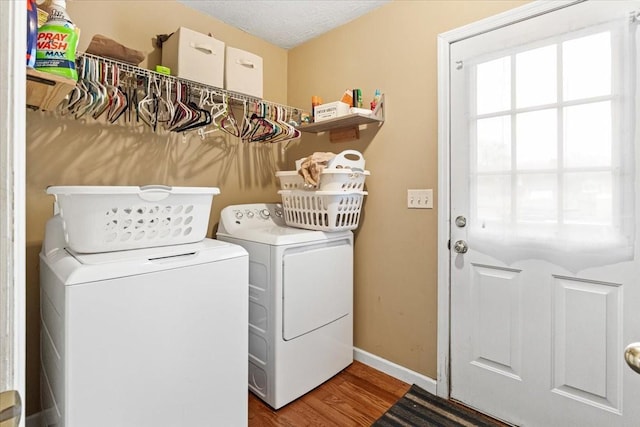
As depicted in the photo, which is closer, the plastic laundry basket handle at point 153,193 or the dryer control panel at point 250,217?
the plastic laundry basket handle at point 153,193

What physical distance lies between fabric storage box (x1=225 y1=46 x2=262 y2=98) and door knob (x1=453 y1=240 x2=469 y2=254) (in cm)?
152

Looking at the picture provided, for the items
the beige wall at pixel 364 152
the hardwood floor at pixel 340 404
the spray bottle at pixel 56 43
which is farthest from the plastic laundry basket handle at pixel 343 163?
the hardwood floor at pixel 340 404

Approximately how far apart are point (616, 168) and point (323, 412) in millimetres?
1836

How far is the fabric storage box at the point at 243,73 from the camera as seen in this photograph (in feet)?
6.44

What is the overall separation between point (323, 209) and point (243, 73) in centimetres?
98

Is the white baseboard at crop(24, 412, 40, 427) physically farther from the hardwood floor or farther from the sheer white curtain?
the sheer white curtain

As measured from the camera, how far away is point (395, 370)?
6.93 feet

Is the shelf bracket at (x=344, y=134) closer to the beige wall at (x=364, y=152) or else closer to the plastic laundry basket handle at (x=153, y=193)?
the beige wall at (x=364, y=152)

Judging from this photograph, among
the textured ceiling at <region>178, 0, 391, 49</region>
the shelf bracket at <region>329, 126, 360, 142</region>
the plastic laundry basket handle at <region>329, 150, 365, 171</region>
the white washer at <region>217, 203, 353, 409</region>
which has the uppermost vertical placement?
the textured ceiling at <region>178, 0, 391, 49</region>

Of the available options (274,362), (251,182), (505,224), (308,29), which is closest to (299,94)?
(308,29)

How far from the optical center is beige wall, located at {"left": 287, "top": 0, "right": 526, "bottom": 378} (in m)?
1.94

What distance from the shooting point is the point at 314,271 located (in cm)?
195

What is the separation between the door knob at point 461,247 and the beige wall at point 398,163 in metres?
0.13

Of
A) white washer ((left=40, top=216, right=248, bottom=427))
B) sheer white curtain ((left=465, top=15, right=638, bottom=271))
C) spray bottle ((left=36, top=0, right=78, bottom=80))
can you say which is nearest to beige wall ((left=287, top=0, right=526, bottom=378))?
sheer white curtain ((left=465, top=15, right=638, bottom=271))
